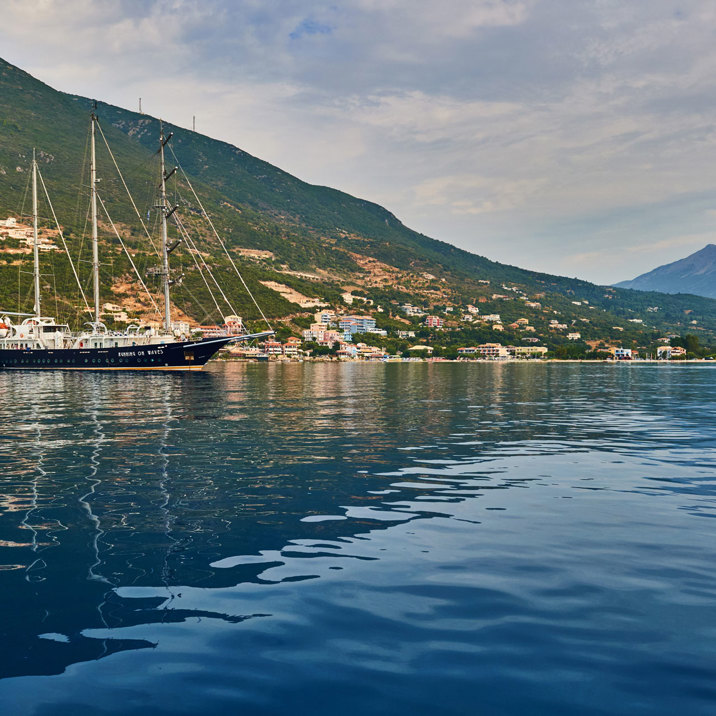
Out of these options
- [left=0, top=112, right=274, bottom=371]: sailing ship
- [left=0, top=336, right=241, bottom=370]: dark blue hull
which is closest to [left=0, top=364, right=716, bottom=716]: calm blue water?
[left=0, top=112, right=274, bottom=371]: sailing ship

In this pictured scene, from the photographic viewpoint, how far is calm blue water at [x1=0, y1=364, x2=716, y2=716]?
564 centimetres

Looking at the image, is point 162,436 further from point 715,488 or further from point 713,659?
point 713,659

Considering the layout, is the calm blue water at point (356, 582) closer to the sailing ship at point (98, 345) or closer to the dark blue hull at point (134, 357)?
the sailing ship at point (98, 345)

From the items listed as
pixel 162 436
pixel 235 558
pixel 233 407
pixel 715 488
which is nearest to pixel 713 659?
pixel 235 558

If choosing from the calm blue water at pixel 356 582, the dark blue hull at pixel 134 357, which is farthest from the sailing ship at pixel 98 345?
the calm blue water at pixel 356 582

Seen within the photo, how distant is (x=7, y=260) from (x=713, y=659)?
173 metres

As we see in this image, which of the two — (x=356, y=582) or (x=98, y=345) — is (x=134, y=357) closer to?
(x=98, y=345)

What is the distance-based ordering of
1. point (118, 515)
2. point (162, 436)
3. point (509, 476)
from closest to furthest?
1. point (118, 515)
2. point (509, 476)
3. point (162, 436)

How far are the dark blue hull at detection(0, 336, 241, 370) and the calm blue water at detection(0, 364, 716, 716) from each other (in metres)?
65.7

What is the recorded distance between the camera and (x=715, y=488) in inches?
577

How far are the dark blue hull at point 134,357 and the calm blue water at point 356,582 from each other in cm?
6565

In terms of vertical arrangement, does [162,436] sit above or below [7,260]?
below

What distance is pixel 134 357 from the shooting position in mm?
83125

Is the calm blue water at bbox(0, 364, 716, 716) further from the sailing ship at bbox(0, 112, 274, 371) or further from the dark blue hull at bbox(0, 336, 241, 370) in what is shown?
the dark blue hull at bbox(0, 336, 241, 370)
